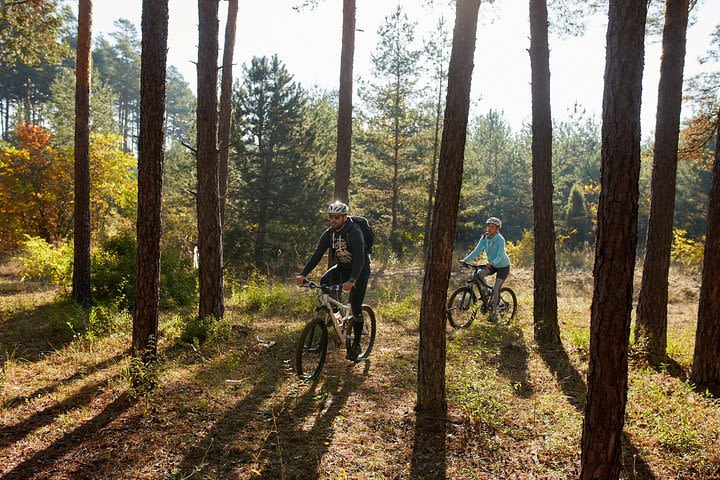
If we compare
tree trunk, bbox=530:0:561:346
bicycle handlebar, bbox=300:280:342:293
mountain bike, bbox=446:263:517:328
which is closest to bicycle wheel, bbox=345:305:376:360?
bicycle handlebar, bbox=300:280:342:293

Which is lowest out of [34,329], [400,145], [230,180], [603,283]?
[34,329]

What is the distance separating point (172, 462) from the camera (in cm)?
416

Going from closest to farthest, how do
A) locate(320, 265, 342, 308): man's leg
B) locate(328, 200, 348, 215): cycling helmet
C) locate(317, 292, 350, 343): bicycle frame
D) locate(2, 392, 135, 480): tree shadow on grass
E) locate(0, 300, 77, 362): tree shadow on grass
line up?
locate(2, 392, 135, 480): tree shadow on grass < locate(317, 292, 350, 343): bicycle frame < locate(328, 200, 348, 215): cycling helmet < locate(320, 265, 342, 308): man's leg < locate(0, 300, 77, 362): tree shadow on grass

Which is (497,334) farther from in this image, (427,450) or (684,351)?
(427,450)

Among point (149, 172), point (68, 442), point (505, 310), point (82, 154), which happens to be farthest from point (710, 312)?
point (82, 154)

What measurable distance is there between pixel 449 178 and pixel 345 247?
7.77ft

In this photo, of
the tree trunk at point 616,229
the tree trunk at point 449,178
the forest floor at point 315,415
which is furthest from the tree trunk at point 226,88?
the tree trunk at point 616,229

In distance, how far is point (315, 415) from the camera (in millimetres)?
5383

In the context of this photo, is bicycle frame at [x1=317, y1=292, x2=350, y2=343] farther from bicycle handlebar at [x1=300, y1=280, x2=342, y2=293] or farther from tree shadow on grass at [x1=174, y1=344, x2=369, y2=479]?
tree shadow on grass at [x1=174, y1=344, x2=369, y2=479]

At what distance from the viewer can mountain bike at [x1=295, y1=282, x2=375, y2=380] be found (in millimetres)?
6258

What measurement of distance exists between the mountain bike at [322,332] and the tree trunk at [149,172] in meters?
1.97

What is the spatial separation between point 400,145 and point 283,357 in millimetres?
18033

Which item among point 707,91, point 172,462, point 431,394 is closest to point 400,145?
point 707,91

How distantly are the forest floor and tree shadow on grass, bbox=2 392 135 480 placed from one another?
17 mm
